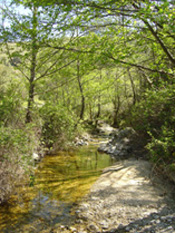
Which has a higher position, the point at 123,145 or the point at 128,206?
the point at 123,145

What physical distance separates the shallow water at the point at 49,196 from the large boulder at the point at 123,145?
6.85ft

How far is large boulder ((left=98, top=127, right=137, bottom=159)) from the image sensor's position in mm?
13773

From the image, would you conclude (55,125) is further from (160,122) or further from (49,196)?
(49,196)

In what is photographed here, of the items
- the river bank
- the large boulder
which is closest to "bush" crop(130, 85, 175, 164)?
the river bank

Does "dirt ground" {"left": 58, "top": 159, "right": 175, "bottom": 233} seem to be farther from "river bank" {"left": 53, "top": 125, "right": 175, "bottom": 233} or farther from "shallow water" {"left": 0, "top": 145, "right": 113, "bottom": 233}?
"shallow water" {"left": 0, "top": 145, "right": 113, "bottom": 233}

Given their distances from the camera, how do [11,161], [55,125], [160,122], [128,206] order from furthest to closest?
[55,125], [160,122], [128,206], [11,161]

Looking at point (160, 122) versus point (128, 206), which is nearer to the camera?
point (128, 206)

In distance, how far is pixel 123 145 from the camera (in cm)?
1455

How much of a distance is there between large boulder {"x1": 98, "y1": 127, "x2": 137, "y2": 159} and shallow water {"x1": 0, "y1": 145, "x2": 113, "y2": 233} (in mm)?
2088

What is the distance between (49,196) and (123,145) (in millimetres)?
8199

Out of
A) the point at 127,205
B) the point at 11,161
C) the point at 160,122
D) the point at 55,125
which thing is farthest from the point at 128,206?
the point at 55,125

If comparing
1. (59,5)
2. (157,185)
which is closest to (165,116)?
(157,185)

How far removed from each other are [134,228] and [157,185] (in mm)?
2924

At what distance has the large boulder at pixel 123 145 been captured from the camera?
13.8 metres
